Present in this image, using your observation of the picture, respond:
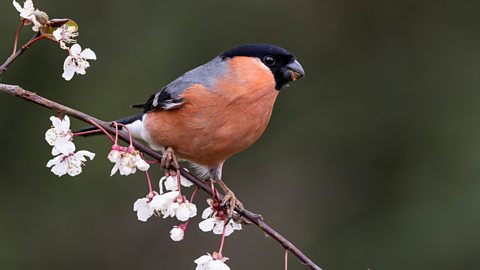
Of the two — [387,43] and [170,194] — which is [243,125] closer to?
[170,194]

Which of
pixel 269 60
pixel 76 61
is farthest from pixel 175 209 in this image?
pixel 269 60

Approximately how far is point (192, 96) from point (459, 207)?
9.48ft

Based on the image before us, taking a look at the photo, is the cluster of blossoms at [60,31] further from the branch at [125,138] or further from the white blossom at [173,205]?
the white blossom at [173,205]

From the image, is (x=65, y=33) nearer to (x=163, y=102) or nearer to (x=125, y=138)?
(x=125, y=138)

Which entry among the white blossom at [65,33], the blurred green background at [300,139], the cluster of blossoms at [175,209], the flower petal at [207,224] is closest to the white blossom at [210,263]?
the cluster of blossoms at [175,209]

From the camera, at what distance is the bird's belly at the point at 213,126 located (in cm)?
359

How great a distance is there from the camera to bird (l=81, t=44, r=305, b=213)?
142 inches

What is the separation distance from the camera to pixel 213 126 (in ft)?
11.8

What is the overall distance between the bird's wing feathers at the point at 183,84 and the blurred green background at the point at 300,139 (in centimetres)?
226

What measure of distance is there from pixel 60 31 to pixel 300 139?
453 centimetres

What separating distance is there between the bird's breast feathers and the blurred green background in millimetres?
2471

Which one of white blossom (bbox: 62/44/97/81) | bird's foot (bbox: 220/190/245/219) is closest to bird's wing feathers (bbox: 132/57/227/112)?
bird's foot (bbox: 220/190/245/219)

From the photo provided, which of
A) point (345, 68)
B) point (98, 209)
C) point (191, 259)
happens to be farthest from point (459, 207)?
point (98, 209)

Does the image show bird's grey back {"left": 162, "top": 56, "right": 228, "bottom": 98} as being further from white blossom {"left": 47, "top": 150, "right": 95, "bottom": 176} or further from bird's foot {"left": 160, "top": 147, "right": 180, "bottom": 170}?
white blossom {"left": 47, "top": 150, "right": 95, "bottom": 176}
